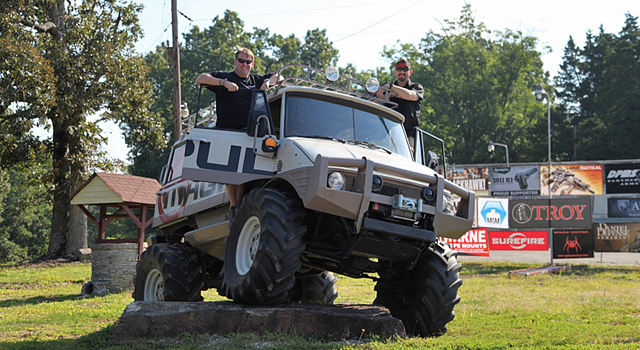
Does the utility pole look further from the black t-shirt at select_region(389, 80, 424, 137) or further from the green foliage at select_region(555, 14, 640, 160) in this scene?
the green foliage at select_region(555, 14, 640, 160)

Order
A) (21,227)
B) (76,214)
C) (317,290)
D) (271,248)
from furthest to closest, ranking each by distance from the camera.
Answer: (21,227) < (76,214) < (317,290) < (271,248)

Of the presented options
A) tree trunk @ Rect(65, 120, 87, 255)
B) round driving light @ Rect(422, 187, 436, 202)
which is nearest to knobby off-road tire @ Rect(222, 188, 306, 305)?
round driving light @ Rect(422, 187, 436, 202)

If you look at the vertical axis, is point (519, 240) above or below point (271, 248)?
below

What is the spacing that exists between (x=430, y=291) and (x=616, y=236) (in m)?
18.5

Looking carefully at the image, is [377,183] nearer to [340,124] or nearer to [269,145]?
[269,145]

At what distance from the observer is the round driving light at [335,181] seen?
287 inches

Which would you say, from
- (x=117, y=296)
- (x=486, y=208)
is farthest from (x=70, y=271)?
(x=486, y=208)

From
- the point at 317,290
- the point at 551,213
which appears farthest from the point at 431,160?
the point at 551,213

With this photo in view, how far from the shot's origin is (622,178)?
96.4 ft

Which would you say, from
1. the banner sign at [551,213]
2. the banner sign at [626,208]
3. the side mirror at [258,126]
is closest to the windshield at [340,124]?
the side mirror at [258,126]

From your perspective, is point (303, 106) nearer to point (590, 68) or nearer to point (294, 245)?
point (294, 245)

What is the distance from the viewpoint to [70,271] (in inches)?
979

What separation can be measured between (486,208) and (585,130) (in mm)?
45266

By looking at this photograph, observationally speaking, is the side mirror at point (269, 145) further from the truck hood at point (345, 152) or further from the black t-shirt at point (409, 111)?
the black t-shirt at point (409, 111)
